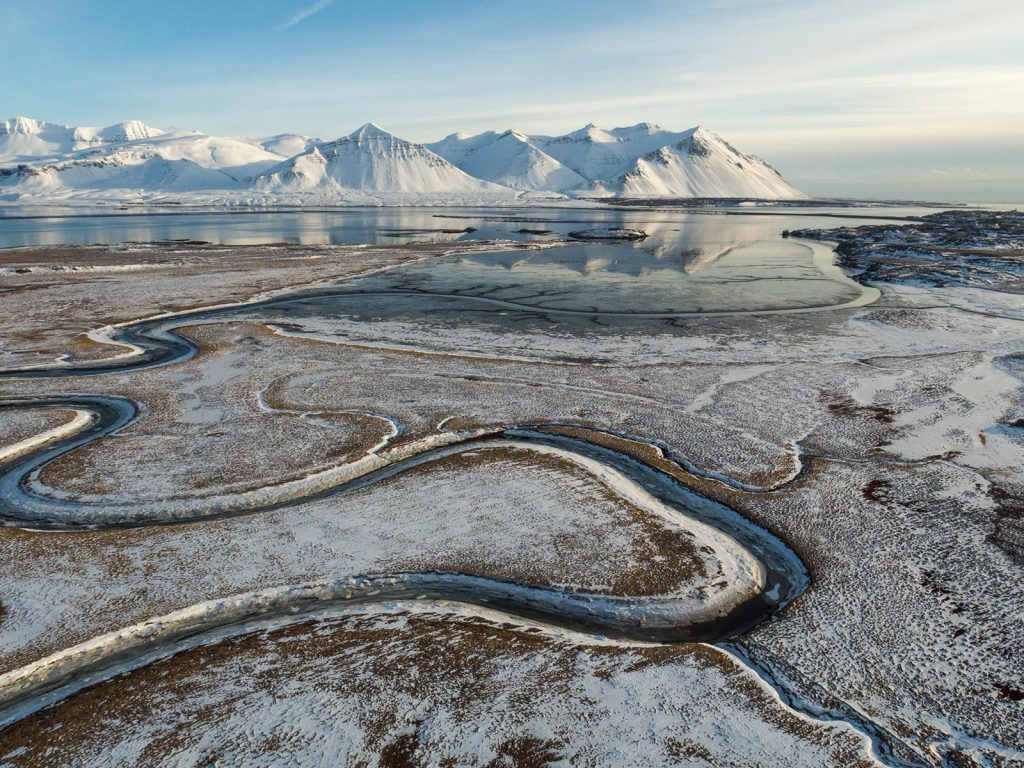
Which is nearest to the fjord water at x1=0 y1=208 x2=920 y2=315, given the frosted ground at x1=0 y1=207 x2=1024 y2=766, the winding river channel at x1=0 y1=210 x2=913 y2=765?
the frosted ground at x1=0 y1=207 x2=1024 y2=766

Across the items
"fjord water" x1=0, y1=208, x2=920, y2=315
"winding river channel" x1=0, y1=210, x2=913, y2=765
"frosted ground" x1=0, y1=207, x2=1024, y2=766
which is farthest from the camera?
"fjord water" x1=0, y1=208, x2=920, y2=315

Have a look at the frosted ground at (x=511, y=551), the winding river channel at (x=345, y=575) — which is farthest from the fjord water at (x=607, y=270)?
the winding river channel at (x=345, y=575)

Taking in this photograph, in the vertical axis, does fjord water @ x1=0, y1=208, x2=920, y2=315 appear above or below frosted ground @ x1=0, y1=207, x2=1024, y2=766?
above

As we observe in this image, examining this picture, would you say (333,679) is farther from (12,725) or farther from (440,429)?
(440,429)

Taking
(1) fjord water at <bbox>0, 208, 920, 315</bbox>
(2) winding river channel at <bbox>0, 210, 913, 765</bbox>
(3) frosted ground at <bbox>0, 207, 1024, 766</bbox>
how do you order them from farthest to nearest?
(1) fjord water at <bbox>0, 208, 920, 315</bbox>, (2) winding river channel at <bbox>0, 210, 913, 765</bbox>, (3) frosted ground at <bbox>0, 207, 1024, 766</bbox>

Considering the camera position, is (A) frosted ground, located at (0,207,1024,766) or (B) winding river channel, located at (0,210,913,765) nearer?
(A) frosted ground, located at (0,207,1024,766)

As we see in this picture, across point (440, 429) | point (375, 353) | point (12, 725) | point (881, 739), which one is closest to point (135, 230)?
point (375, 353)

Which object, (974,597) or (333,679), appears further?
(974,597)

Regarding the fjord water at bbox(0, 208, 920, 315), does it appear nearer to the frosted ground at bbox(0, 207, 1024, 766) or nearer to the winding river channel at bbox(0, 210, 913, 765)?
the frosted ground at bbox(0, 207, 1024, 766)

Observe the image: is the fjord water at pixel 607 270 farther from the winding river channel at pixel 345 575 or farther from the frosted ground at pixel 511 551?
the winding river channel at pixel 345 575
